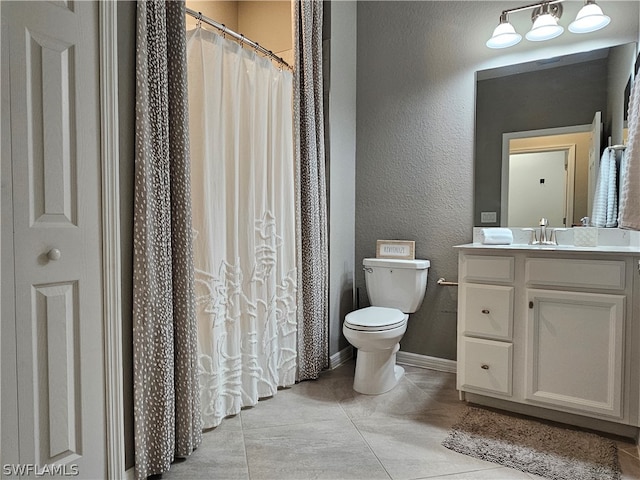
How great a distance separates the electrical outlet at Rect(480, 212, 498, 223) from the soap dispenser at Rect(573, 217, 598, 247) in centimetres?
45

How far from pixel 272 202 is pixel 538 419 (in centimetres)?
186

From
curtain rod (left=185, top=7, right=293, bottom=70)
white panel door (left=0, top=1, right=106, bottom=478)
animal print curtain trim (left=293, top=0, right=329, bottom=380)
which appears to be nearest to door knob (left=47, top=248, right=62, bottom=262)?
white panel door (left=0, top=1, right=106, bottom=478)

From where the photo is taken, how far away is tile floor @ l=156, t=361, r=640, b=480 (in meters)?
1.61

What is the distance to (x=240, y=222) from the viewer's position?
2.10 metres

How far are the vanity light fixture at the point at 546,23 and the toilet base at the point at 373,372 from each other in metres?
2.04

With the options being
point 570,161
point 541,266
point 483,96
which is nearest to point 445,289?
point 541,266

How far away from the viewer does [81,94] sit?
1.31m

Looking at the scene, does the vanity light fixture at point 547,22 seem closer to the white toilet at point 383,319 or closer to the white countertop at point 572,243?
the white countertop at point 572,243

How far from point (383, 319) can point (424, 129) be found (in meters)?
1.37

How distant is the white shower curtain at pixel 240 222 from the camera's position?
1868mm

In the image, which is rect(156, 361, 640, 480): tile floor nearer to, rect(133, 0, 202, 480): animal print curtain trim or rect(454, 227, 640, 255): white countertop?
rect(133, 0, 202, 480): animal print curtain trim

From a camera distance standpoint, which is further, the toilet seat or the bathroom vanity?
the toilet seat

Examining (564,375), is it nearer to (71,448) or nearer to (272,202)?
(272,202)

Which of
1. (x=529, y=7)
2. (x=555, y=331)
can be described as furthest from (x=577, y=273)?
(x=529, y=7)
